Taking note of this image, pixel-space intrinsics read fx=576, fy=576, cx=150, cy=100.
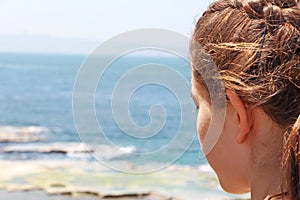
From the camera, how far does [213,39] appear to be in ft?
3.79

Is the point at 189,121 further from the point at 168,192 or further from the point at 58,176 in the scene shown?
the point at 58,176

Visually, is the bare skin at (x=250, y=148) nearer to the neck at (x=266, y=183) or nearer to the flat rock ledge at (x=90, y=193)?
the neck at (x=266, y=183)

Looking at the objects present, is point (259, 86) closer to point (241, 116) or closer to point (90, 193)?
point (241, 116)

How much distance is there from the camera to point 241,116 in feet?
3.55

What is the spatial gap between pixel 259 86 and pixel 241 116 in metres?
0.07

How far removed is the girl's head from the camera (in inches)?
42.5

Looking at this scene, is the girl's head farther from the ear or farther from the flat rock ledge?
the flat rock ledge

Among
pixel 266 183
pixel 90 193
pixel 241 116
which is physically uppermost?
pixel 241 116

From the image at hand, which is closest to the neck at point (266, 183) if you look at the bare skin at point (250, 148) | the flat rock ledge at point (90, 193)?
the bare skin at point (250, 148)

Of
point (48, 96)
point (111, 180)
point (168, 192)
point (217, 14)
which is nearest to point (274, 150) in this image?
point (217, 14)

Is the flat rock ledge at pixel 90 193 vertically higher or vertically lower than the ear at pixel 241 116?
lower

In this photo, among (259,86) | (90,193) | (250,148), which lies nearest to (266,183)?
(250,148)

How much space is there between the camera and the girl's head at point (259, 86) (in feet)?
3.54

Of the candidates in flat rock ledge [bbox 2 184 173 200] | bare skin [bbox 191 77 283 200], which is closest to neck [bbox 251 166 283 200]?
bare skin [bbox 191 77 283 200]
